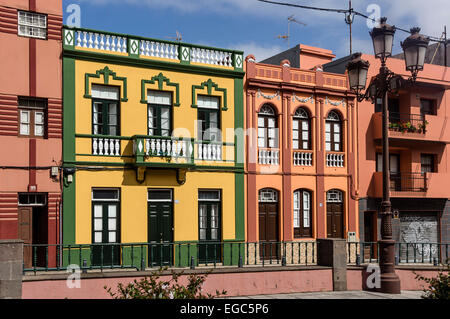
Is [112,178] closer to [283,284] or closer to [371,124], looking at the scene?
[283,284]

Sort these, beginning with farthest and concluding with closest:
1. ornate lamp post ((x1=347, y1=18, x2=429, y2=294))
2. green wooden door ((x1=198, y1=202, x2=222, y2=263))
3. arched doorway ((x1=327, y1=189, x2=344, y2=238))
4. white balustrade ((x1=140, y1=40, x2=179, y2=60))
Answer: arched doorway ((x1=327, y1=189, x2=344, y2=238)), green wooden door ((x1=198, y1=202, x2=222, y2=263)), white balustrade ((x1=140, y1=40, x2=179, y2=60)), ornate lamp post ((x1=347, y1=18, x2=429, y2=294))

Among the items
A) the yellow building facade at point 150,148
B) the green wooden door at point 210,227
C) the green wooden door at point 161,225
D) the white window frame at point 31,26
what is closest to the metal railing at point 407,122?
the yellow building facade at point 150,148

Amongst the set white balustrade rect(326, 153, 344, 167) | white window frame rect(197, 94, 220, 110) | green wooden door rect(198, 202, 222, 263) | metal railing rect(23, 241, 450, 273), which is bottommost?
metal railing rect(23, 241, 450, 273)

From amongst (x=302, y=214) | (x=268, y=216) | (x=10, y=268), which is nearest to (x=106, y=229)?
(x=10, y=268)

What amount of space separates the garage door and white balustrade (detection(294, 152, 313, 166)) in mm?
5928

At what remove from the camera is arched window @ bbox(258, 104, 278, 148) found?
23.4 m

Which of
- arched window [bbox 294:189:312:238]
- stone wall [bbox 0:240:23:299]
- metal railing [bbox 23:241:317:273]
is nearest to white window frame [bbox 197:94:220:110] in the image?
arched window [bbox 294:189:312:238]

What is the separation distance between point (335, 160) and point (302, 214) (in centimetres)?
296

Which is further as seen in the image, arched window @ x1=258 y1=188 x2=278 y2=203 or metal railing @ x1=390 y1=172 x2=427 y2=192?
metal railing @ x1=390 y1=172 x2=427 y2=192

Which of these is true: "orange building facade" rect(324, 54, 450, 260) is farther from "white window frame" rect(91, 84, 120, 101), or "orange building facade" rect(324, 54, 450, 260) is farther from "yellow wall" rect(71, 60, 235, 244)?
"white window frame" rect(91, 84, 120, 101)

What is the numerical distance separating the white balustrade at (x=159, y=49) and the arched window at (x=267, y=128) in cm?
446

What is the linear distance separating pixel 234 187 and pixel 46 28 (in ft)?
30.1

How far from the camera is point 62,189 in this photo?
19.1 meters

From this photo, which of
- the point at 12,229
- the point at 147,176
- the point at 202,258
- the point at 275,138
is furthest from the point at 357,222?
the point at 12,229
